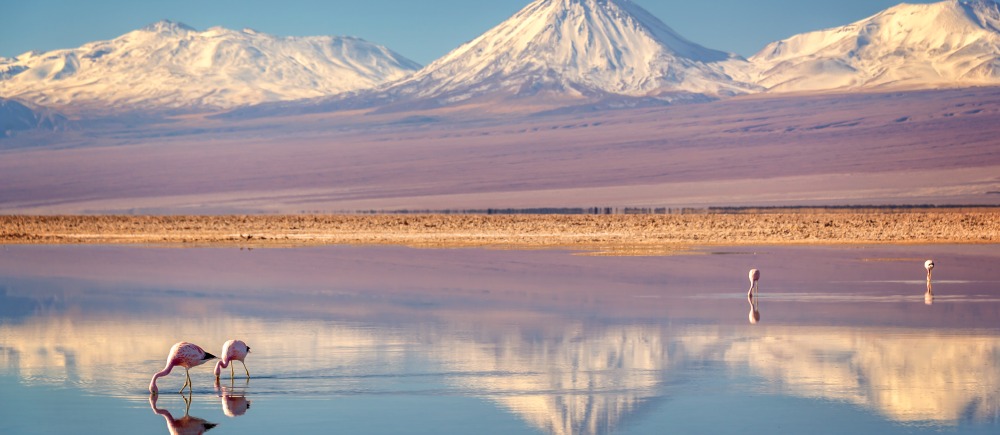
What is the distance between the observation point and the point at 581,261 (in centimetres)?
3008

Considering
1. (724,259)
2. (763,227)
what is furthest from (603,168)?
(724,259)

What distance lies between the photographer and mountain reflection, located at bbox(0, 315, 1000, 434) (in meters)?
11.7

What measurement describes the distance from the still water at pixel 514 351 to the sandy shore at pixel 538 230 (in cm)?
1277

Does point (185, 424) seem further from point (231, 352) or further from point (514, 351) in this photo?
point (514, 351)

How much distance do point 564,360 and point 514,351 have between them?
853 mm

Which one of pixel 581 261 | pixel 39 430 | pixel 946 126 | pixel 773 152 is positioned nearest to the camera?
pixel 39 430

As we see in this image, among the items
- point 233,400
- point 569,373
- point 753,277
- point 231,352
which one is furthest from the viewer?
point 753,277

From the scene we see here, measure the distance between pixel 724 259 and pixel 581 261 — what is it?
10.4 feet

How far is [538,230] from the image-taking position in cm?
4778

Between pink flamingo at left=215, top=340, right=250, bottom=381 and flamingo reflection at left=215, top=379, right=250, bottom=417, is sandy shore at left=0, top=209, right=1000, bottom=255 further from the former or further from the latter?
flamingo reflection at left=215, top=379, right=250, bottom=417

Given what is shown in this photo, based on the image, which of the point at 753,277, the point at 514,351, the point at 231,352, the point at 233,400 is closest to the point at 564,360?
the point at 514,351

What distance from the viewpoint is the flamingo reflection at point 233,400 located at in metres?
11.5

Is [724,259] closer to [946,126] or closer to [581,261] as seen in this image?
[581,261]

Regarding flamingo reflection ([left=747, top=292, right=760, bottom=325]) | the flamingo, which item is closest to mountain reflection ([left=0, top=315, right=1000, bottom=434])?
the flamingo
